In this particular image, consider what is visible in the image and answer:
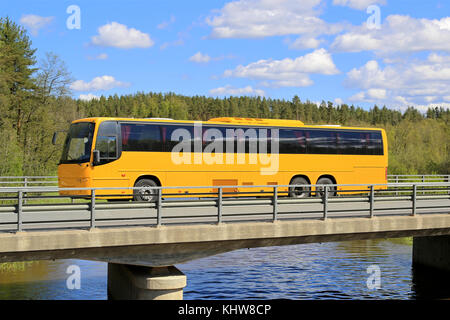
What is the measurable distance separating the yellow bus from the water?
360 centimetres

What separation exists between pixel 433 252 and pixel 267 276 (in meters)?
6.93

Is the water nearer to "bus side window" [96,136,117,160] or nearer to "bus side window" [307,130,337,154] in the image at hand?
"bus side window" [96,136,117,160]

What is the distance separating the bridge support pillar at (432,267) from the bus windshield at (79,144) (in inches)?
517

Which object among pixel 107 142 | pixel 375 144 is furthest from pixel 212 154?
pixel 375 144

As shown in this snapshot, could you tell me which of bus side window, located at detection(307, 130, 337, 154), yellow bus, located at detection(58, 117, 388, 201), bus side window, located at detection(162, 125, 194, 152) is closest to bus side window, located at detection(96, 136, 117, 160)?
yellow bus, located at detection(58, 117, 388, 201)

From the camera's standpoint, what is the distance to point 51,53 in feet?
168

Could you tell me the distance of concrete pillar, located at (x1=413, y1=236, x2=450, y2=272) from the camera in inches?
973

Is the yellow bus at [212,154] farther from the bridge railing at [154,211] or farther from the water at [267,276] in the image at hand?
the bridge railing at [154,211]

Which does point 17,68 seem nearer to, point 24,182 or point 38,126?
point 38,126

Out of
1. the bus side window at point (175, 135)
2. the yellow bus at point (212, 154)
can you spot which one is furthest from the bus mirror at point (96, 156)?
the bus side window at point (175, 135)

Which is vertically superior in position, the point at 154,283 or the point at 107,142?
the point at 107,142

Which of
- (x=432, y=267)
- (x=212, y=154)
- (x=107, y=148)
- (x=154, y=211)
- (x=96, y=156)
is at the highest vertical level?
(x=107, y=148)

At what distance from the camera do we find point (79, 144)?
2186 centimetres

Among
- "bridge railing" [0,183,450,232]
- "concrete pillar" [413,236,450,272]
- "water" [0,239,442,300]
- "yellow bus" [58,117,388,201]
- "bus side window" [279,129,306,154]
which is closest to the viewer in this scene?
"bridge railing" [0,183,450,232]
